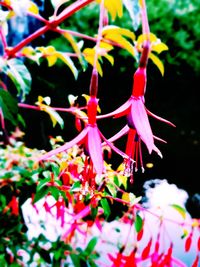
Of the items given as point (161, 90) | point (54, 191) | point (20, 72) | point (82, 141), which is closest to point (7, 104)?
point (20, 72)

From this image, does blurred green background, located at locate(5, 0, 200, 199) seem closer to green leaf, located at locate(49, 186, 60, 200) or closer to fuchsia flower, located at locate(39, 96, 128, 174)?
green leaf, located at locate(49, 186, 60, 200)

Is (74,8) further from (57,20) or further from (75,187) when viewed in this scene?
(75,187)

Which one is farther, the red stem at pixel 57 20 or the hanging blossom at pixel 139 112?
the red stem at pixel 57 20

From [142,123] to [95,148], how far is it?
0.05 m

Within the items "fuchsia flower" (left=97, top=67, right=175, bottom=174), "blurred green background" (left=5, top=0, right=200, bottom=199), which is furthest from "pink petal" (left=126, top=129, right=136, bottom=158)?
"blurred green background" (left=5, top=0, right=200, bottom=199)

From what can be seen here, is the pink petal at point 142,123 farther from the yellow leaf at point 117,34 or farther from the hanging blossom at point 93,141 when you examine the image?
the yellow leaf at point 117,34

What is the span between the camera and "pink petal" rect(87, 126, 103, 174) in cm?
37

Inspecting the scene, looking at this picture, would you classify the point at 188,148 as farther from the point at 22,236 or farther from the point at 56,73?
the point at 22,236

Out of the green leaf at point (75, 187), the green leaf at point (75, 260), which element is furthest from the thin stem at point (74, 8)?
the green leaf at point (75, 260)

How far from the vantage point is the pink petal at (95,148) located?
0.37m

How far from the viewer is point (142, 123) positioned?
36 centimetres

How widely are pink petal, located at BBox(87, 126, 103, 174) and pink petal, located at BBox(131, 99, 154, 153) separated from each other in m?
0.04

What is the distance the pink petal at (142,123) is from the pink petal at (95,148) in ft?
0.14

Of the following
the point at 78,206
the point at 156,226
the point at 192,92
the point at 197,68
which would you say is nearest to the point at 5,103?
the point at 78,206
